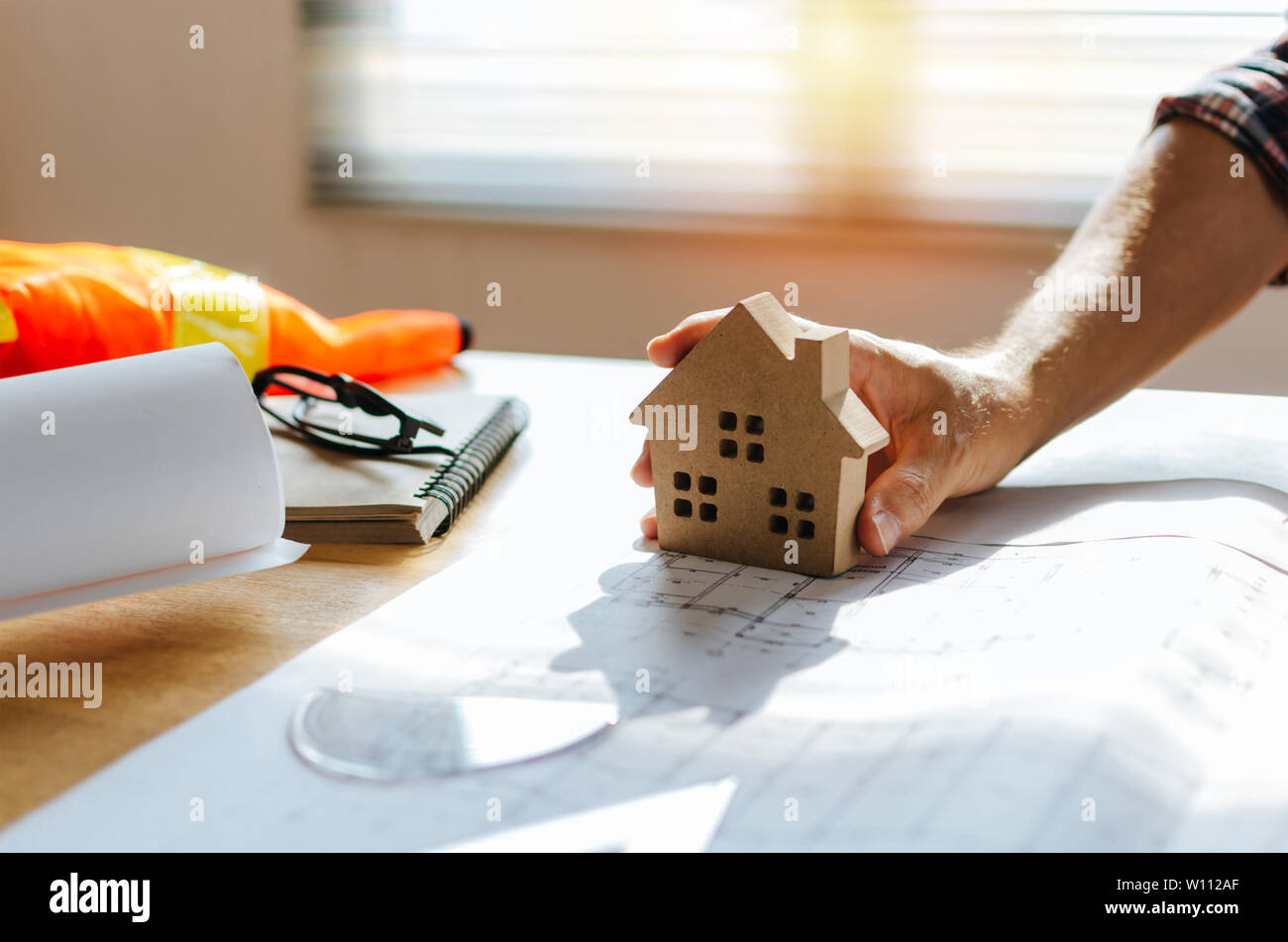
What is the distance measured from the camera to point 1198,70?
216 centimetres

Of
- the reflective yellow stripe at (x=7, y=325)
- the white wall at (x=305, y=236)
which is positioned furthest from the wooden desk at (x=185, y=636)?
A: the white wall at (x=305, y=236)

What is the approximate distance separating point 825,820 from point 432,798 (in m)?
0.14

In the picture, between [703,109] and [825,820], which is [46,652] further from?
[703,109]

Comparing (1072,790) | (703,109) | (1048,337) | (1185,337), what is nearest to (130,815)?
(1072,790)

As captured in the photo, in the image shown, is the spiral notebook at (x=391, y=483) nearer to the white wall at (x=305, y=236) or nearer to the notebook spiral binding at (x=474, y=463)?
the notebook spiral binding at (x=474, y=463)

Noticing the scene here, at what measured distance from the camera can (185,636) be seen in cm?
56

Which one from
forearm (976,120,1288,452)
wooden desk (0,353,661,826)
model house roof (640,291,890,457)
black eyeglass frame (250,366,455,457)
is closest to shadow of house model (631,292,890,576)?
model house roof (640,291,890,457)

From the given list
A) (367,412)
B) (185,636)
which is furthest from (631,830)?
(367,412)

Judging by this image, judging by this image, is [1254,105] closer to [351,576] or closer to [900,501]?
[900,501]

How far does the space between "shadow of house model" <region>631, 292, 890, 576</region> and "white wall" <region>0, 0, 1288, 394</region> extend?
→ 1.83 m

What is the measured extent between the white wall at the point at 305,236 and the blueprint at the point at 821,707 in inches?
71.7

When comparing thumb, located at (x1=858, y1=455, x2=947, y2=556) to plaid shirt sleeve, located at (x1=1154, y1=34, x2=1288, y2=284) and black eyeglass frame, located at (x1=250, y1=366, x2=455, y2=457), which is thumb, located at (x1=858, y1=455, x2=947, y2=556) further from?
plaid shirt sleeve, located at (x1=1154, y1=34, x2=1288, y2=284)

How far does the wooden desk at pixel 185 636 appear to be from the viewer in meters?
0.45

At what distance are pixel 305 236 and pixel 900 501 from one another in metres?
2.39
